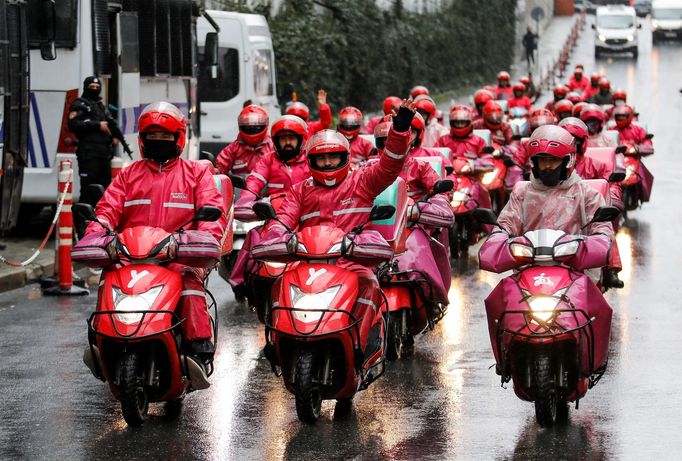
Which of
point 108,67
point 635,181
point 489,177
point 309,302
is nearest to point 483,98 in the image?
point 635,181

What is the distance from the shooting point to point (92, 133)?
54.4 ft

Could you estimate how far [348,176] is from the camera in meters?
9.71

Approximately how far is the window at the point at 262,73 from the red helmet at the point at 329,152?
49.6 feet

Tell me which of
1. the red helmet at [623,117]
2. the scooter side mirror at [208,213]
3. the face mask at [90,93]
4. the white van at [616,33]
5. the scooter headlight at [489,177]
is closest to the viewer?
the scooter side mirror at [208,213]

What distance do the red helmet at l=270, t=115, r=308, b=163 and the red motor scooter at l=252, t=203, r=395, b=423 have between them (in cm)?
360

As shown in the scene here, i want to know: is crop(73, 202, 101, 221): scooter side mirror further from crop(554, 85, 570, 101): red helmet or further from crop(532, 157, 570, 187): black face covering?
crop(554, 85, 570, 101): red helmet

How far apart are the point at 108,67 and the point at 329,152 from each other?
28.5 ft

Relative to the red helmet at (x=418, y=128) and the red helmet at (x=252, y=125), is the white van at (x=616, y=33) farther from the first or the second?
the red helmet at (x=418, y=128)

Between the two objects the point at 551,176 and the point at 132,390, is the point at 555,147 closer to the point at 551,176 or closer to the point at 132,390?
the point at 551,176

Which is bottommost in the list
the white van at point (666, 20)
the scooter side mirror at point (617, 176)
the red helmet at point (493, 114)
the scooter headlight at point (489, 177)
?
the white van at point (666, 20)

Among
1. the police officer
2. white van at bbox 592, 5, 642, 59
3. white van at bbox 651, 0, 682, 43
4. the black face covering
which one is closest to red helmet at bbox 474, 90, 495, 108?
the police officer

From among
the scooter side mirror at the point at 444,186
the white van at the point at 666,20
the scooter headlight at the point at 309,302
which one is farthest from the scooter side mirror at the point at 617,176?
the white van at the point at 666,20

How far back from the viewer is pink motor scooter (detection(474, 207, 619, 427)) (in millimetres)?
8484

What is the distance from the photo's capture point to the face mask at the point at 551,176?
30.7ft
